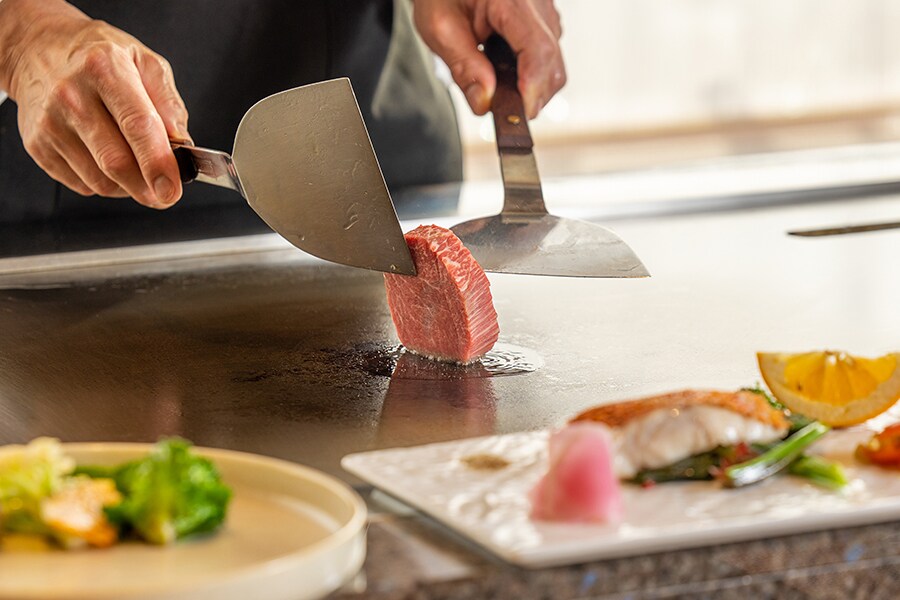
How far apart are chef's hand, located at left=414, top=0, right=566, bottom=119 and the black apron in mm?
268

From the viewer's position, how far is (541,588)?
89cm

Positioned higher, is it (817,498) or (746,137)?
(817,498)

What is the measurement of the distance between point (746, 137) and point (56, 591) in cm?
592

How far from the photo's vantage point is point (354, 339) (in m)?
1.62

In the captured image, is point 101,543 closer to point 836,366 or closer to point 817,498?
point 817,498

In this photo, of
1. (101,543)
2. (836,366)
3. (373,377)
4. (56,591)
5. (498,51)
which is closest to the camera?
(56,591)

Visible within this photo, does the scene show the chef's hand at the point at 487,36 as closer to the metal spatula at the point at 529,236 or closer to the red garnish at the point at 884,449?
the metal spatula at the point at 529,236

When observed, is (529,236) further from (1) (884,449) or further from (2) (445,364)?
(1) (884,449)

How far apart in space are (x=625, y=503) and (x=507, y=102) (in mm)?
1233

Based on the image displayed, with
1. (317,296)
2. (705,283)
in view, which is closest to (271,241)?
(317,296)

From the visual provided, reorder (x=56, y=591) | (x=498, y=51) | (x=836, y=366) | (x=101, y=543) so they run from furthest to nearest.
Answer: (x=498, y=51)
(x=836, y=366)
(x=101, y=543)
(x=56, y=591)

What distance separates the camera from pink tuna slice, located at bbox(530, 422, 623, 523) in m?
0.93

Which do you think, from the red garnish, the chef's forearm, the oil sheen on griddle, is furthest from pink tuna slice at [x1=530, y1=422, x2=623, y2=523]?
the chef's forearm

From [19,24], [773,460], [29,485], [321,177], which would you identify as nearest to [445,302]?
[321,177]
